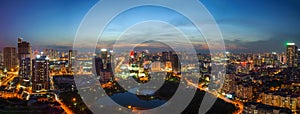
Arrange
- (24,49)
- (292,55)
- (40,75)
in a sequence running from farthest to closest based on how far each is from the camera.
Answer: (292,55), (24,49), (40,75)

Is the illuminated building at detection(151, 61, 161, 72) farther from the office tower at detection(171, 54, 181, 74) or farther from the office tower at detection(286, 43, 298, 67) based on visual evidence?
the office tower at detection(286, 43, 298, 67)

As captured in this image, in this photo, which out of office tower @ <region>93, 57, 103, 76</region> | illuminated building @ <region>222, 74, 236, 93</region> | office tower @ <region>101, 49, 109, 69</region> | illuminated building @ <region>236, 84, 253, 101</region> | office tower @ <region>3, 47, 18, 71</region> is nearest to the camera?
illuminated building @ <region>236, 84, 253, 101</region>

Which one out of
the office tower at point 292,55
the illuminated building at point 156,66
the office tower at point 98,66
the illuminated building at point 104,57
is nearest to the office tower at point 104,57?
the illuminated building at point 104,57

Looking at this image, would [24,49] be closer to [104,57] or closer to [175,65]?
[104,57]

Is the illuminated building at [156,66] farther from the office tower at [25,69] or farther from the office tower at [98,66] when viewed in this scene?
the office tower at [25,69]

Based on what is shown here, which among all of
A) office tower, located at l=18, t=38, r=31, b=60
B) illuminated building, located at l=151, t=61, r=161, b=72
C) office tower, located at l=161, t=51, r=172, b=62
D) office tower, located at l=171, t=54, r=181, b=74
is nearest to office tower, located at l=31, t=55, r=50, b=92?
office tower, located at l=18, t=38, r=31, b=60

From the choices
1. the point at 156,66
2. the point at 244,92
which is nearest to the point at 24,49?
the point at 156,66

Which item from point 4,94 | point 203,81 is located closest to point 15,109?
point 4,94
